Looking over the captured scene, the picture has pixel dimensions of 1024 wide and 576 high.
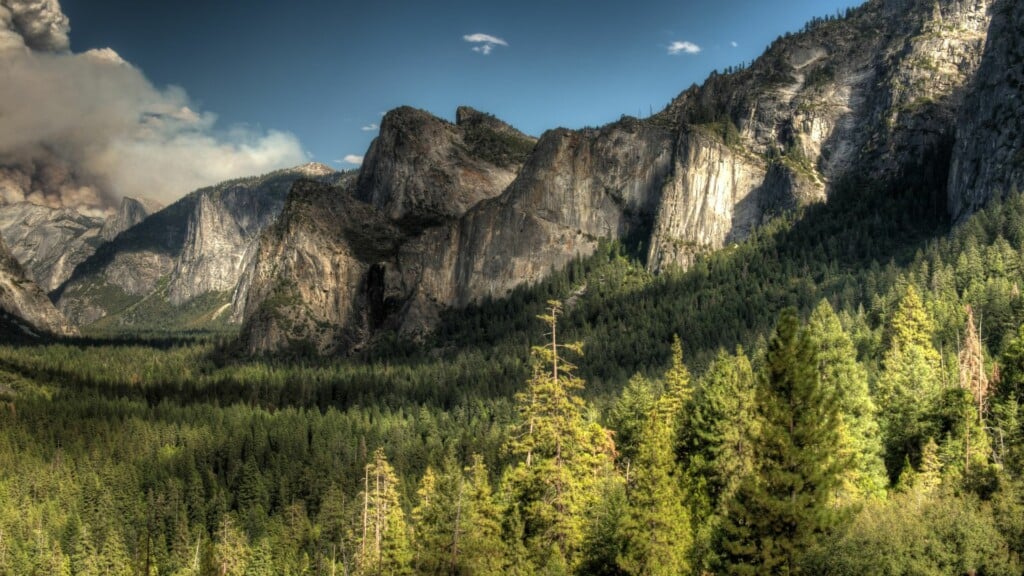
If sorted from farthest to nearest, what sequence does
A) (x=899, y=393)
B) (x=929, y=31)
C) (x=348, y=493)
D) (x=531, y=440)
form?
(x=929, y=31) → (x=348, y=493) → (x=899, y=393) → (x=531, y=440)

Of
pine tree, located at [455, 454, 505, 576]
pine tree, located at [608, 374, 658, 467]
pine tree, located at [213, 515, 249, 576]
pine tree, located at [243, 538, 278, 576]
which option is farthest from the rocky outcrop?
pine tree, located at [213, 515, 249, 576]

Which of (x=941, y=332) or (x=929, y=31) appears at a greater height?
(x=929, y=31)

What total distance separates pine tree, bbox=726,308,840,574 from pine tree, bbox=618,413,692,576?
4037 mm

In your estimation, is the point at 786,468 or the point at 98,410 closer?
the point at 786,468

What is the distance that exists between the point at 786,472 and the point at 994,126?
138785 millimetres

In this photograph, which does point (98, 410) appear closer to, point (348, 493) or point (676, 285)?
point (348, 493)

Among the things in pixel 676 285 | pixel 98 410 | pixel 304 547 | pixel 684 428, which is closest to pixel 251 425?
pixel 98 410

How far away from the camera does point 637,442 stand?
6269 cm

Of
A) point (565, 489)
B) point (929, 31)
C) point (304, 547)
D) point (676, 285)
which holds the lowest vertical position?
point (304, 547)

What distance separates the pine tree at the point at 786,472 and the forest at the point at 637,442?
3.6 inches

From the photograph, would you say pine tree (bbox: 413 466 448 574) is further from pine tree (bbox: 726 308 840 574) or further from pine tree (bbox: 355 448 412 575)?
pine tree (bbox: 726 308 840 574)

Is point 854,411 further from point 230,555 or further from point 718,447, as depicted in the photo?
point 230,555

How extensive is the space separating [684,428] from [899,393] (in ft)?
46.3

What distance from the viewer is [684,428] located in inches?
2089
